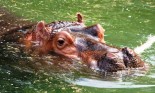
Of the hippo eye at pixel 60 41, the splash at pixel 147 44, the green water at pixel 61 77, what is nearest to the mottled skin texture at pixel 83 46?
the hippo eye at pixel 60 41

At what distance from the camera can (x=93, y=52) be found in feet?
18.9

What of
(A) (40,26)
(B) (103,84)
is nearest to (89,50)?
(B) (103,84)

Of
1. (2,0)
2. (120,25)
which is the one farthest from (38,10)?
A: (120,25)

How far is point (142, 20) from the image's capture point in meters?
11.1

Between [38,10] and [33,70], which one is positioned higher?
[38,10]

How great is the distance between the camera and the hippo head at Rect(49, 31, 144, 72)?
5488mm

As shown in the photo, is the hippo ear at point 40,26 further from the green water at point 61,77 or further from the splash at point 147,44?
the splash at point 147,44

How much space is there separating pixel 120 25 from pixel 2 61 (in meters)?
4.61

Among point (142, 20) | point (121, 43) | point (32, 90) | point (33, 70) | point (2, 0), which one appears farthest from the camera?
point (2, 0)

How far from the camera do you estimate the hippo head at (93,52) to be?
5.49 m

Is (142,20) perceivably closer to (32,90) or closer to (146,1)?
(146,1)

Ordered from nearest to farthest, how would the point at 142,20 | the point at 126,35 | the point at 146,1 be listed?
the point at 126,35, the point at 142,20, the point at 146,1

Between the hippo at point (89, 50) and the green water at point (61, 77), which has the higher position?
the hippo at point (89, 50)

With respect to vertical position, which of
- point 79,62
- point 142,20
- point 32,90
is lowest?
point 32,90
